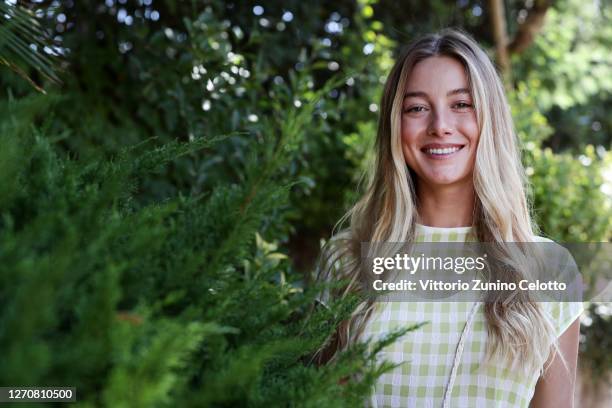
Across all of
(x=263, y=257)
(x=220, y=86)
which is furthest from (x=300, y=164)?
(x=263, y=257)

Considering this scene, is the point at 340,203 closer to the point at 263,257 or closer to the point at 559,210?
the point at 559,210

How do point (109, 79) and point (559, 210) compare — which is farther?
point (559, 210)

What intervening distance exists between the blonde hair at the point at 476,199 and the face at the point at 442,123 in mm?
31

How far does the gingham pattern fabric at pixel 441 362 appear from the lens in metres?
1.75

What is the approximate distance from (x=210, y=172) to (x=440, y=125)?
1421mm

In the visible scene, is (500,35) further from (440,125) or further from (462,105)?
(440,125)

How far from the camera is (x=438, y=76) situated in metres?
2.04

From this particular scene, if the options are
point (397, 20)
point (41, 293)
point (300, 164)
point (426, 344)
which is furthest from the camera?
point (397, 20)

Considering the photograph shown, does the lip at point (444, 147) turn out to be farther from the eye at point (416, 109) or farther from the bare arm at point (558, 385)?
the bare arm at point (558, 385)

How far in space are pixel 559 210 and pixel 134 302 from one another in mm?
3587

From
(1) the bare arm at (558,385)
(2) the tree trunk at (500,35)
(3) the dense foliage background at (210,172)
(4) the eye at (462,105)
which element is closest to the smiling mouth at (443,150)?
(4) the eye at (462,105)

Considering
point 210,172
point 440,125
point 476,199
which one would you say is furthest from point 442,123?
point 210,172

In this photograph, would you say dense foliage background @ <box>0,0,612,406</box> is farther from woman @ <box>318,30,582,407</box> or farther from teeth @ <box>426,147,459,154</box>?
teeth @ <box>426,147,459,154</box>

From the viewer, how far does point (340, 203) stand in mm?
3994
